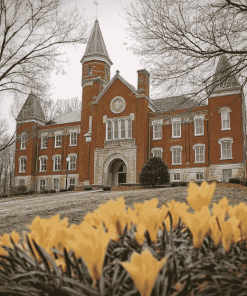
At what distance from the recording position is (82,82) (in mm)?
35625

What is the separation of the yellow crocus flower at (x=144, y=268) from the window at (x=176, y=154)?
29.8m

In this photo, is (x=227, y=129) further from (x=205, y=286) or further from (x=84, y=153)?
(x=205, y=286)

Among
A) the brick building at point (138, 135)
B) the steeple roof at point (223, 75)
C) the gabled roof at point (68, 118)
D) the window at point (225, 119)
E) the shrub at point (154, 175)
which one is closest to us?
the steeple roof at point (223, 75)

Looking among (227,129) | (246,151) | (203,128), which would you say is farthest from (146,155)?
(246,151)

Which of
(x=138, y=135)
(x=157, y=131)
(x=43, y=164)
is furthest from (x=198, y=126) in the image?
(x=43, y=164)

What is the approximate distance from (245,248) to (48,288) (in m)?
0.60

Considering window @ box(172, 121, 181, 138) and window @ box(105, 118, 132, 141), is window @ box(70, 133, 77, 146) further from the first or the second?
window @ box(172, 121, 181, 138)

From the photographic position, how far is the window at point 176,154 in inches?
1183

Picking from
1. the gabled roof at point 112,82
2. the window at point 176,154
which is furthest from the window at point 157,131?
the gabled roof at point 112,82

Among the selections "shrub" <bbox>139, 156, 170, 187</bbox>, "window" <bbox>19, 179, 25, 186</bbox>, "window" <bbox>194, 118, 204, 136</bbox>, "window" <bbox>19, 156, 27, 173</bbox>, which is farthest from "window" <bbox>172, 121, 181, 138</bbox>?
"window" <bbox>19, 179, 25, 186</bbox>

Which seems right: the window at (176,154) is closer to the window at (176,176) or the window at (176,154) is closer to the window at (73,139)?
the window at (176,176)

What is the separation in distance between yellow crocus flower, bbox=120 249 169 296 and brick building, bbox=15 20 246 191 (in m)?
24.4

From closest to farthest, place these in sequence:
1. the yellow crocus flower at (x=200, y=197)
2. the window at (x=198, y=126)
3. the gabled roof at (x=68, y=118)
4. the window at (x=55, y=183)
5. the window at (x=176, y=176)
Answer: the yellow crocus flower at (x=200, y=197) < the window at (x=176, y=176) < the window at (x=198, y=126) < the window at (x=55, y=183) < the gabled roof at (x=68, y=118)

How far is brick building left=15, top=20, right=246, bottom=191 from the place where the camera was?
1105 inches
